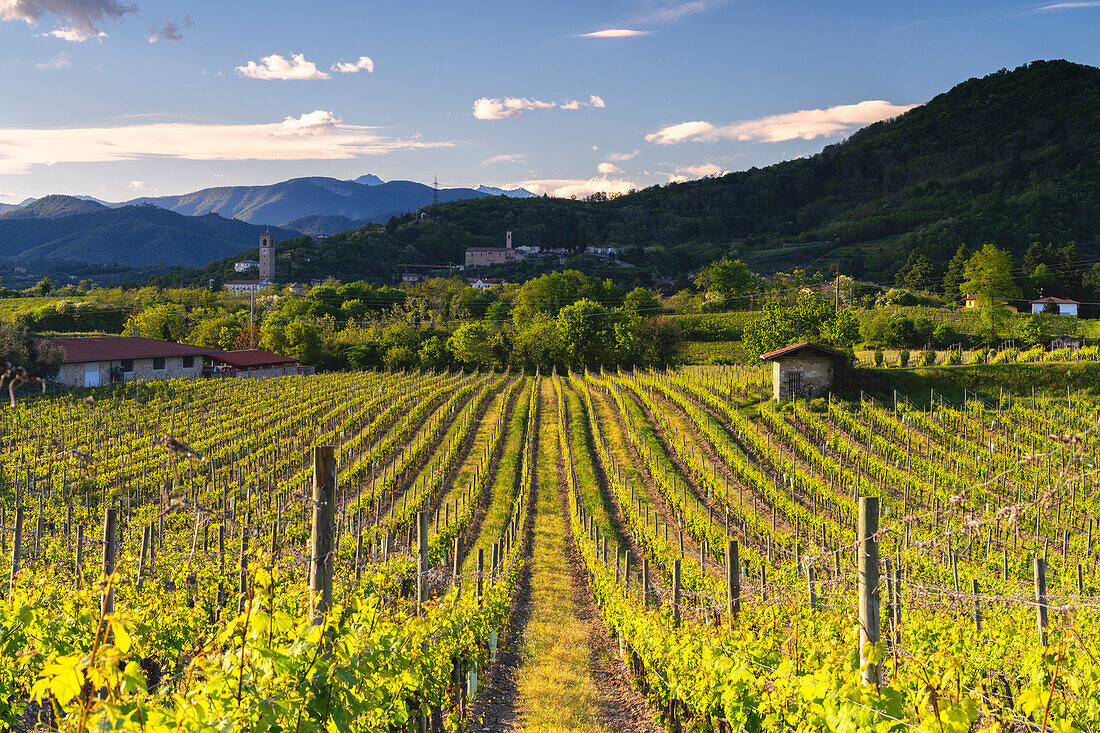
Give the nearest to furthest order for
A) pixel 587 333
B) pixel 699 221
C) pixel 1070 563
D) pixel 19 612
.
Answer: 1. pixel 19 612
2. pixel 1070 563
3. pixel 587 333
4. pixel 699 221

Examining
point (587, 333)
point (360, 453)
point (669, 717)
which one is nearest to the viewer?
point (669, 717)

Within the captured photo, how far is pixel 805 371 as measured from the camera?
31.9m

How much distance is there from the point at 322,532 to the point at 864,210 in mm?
176446

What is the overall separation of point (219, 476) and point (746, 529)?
1508 centimetres

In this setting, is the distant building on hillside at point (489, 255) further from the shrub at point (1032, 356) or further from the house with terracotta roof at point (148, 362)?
the shrub at point (1032, 356)

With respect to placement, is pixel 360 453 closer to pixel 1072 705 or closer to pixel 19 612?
pixel 19 612

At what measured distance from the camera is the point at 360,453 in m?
26.0

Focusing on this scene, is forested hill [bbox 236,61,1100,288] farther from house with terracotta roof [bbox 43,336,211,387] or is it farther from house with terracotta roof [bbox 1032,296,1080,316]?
house with terracotta roof [bbox 43,336,211,387]

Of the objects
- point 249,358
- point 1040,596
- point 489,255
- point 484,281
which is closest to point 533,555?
point 1040,596

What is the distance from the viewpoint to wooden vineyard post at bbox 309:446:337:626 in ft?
13.0

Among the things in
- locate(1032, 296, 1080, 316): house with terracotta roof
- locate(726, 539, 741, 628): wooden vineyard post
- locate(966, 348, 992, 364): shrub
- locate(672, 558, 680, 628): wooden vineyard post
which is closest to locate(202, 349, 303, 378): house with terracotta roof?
locate(966, 348, 992, 364): shrub

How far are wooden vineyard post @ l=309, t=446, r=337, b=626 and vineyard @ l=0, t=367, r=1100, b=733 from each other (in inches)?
0.9

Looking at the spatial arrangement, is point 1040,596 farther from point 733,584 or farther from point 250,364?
point 250,364

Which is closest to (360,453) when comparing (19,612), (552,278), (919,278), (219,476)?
(219,476)
